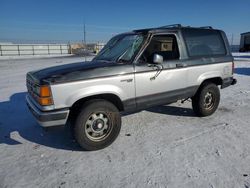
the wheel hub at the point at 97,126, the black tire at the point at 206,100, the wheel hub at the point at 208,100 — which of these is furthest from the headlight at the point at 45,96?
the wheel hub at the point at 208,100

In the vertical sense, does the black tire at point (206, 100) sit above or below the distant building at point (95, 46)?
below

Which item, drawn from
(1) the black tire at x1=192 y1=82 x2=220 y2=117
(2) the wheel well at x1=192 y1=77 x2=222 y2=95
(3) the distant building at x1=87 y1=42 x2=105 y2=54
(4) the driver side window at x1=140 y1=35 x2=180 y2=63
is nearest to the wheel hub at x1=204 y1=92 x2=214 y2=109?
(1) the black tire at x1=192 y1=82 x2=220 y2=117

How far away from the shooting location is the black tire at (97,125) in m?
3.63

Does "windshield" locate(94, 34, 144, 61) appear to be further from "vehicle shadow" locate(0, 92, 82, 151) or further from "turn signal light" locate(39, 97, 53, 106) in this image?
"vehicle shadow" locate(0, 92, 82, 151)

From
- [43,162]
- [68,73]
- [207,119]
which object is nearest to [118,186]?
[43,162]

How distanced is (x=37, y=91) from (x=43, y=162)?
1.12 m

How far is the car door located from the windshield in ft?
0.66

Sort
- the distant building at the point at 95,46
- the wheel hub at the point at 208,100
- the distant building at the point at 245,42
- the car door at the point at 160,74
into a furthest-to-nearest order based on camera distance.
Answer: the distant building at the point at 245,42, the distant building at the point at 95,46, the wheel hub at the point at 208,100, the car door at the point at 160,74

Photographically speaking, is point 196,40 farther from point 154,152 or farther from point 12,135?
point 12,135

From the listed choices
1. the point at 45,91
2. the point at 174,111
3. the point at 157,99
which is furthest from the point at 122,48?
the point at 174,111

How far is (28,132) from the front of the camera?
457 cm

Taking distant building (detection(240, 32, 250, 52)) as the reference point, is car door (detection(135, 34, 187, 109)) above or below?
below

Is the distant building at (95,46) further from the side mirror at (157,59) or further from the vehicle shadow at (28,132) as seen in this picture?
the side mirror at (157,59)

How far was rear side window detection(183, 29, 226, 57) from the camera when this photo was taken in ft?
16.0
